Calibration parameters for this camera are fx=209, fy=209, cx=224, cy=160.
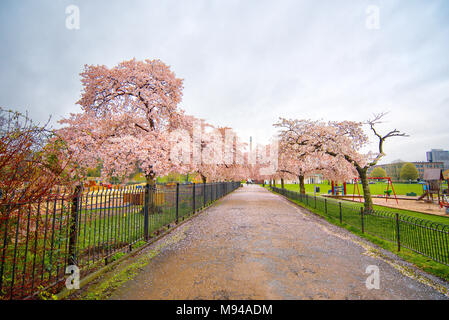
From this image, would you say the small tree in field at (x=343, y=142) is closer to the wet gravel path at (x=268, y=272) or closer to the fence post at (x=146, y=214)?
the wet gravel path at (x=268, y=272)

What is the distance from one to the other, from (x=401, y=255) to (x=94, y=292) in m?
7.37

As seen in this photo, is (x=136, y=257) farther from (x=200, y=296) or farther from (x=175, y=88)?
(x=175, y=88)

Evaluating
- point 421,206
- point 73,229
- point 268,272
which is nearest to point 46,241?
point 73,229

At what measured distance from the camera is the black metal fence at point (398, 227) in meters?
5.53

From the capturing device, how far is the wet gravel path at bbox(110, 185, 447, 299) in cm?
351

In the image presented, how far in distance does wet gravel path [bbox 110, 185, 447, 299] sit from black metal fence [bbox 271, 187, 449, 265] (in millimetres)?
1008

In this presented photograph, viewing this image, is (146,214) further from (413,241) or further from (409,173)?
(409,173)

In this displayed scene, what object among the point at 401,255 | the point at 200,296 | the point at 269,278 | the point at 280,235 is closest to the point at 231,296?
the point at 200,296

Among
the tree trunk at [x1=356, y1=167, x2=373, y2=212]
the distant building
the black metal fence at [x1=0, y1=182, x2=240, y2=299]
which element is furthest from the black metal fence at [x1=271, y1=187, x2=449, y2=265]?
the distant building

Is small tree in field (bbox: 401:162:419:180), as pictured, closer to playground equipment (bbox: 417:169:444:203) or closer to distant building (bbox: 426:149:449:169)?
playground equipment (bbox: 417:169:444:203)

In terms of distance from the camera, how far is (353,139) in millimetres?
15016

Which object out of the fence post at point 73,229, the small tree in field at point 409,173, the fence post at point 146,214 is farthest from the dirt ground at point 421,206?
the small tree in field at point 409,173

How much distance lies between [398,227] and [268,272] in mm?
4615

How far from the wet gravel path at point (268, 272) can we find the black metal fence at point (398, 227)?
3.31ft
